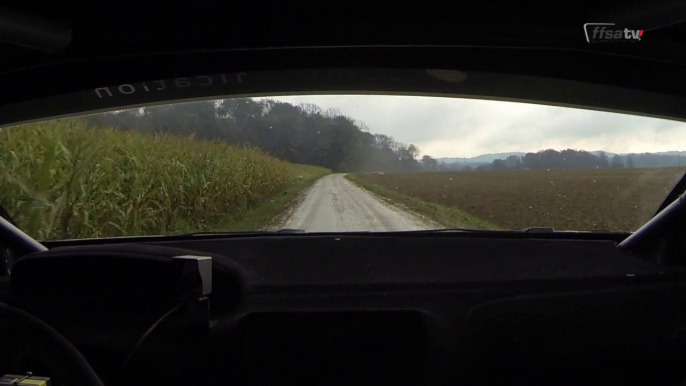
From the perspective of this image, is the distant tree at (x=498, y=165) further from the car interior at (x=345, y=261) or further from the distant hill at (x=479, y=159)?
the car interior at (x=345, y=261)

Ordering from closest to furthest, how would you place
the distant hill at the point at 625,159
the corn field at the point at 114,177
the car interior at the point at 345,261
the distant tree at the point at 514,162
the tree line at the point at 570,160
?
the car interior at the point at 345,261
the distant hill at the point at 625,159
the tree line at the point at 570,160
the distant tree at the point at 514,162
the corn field at the point at 114,177

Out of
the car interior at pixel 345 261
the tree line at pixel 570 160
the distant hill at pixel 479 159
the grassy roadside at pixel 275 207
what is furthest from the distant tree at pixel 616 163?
the grassy roadside at pixel 275 207

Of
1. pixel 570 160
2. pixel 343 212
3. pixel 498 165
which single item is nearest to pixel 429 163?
pixel 498 165

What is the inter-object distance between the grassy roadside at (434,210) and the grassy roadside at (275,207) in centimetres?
29

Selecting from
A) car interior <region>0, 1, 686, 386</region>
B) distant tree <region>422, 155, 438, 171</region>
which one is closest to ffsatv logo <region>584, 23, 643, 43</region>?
car interior <region>0, 1, 686, 386</region>

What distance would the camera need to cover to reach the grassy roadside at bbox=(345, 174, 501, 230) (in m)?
3.12

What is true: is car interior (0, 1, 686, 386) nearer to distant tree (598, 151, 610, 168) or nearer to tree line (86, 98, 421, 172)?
tree line (86, 98, 421, 172)

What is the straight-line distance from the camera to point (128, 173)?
3.55m

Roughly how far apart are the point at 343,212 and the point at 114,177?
135cm

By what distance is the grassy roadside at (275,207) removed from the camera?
3.24 meters

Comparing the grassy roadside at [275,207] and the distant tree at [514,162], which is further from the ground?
the distant tree at [514,162]

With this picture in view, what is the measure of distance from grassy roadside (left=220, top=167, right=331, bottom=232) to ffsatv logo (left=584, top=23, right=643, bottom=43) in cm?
155

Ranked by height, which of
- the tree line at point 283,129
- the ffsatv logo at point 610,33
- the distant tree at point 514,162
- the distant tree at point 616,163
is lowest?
the distant tree at point 616,163

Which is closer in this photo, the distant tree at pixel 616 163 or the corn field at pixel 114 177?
the distant tree at pixel 616 163
